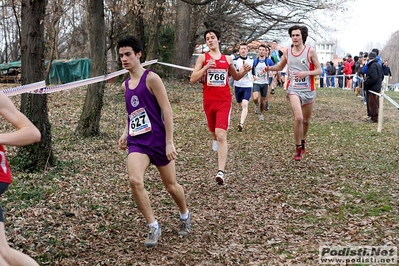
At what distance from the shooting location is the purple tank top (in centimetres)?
523

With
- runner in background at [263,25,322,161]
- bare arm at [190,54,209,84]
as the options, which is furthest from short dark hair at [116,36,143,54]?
runner in background at [263,25,322,161]

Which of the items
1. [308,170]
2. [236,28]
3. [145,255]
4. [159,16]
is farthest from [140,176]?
[236,28]

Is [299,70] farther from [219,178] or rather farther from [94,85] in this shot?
[94,85]

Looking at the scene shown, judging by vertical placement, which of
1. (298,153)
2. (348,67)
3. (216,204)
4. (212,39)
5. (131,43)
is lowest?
(216,204)

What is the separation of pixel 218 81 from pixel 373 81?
10.2 meters

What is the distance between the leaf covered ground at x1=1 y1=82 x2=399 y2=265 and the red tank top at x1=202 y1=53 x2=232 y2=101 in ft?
4.59

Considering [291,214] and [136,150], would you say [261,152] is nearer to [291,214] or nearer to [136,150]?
[291,214]

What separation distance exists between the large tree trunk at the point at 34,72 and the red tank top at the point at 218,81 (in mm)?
2575

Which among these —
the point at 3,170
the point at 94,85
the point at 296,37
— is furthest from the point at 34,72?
the point at 3,170

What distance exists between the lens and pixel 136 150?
5.23m

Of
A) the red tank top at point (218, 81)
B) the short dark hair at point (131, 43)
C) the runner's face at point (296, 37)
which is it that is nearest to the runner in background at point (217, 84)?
the red tank top at point (218, 81)

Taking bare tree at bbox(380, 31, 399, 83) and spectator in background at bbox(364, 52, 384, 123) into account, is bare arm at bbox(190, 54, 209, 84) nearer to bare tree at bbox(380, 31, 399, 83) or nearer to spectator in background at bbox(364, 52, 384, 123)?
spectator in background at bbox(364, 52, 384, 123)

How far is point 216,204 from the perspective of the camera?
7043 millimetres

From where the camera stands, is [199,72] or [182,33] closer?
[199,72]
